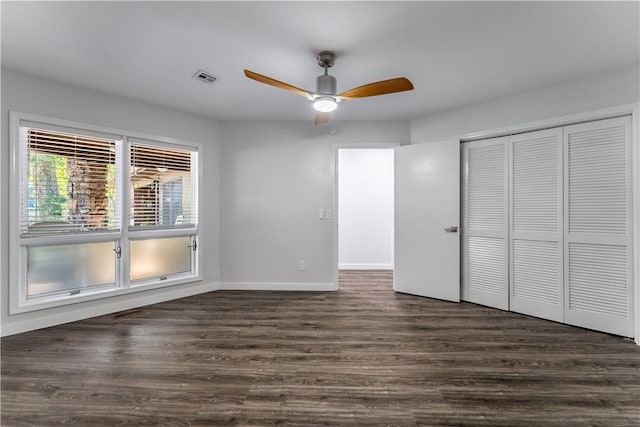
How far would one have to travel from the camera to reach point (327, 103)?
8.45 feet

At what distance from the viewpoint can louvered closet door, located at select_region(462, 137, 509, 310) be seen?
3.56 m

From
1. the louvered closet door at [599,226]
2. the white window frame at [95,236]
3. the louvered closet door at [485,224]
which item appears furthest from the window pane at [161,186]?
the louvered closet door at [599,226]

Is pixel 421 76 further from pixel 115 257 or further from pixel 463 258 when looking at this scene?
pixel 115 257

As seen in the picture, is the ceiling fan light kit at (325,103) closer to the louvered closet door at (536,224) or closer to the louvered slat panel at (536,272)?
the louvered closet door at (536,224)

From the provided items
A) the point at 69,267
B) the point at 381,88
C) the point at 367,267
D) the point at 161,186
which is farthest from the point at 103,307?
the point at 367,267

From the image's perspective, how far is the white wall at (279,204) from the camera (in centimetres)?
A: 440

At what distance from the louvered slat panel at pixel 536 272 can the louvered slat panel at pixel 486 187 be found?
1.19 feet

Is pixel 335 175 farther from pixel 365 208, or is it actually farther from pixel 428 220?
pixel 365 208

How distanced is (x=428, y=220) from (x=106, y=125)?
13.4ft

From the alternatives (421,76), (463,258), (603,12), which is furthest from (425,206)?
(603,12)

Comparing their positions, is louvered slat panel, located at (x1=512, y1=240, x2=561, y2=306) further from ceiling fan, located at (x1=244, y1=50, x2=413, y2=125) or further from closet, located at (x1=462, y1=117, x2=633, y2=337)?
ceiling fan, located at (x1=244, y1=50, x2=413, y2=125)

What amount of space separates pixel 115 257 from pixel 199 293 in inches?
45.7

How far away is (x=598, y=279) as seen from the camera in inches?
114

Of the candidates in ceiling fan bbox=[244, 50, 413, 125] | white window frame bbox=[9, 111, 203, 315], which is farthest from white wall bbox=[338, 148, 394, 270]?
ceiling fan bbox=[244, 50, 413, 125]
